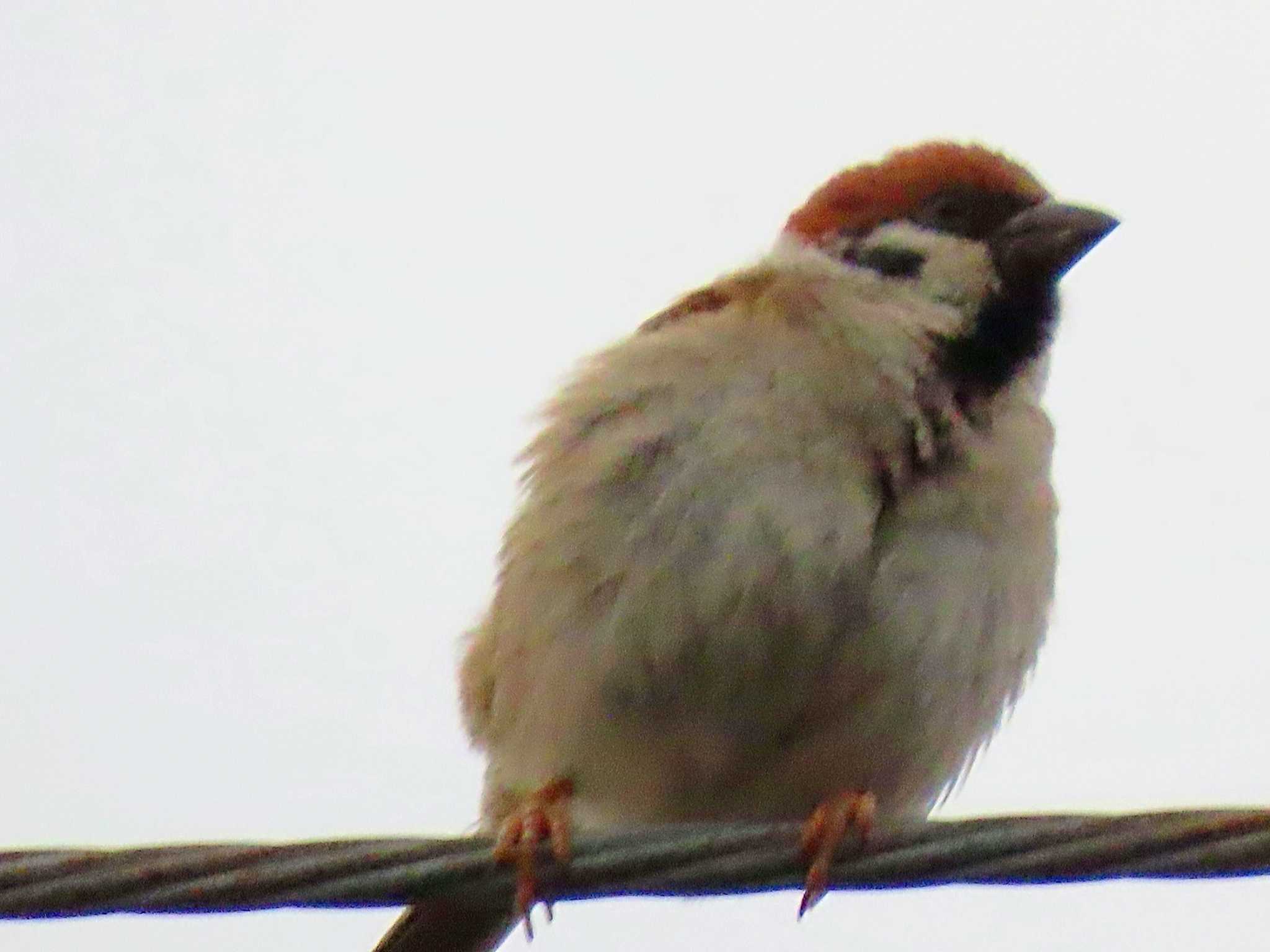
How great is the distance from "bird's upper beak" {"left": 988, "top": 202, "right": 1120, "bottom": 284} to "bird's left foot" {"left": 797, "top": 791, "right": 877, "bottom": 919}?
3.70 ft

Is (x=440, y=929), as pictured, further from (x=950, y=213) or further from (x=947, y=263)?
(x=950, y=213)

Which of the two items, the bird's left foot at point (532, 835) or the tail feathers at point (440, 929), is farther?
the tail feathers at point (440, 929)

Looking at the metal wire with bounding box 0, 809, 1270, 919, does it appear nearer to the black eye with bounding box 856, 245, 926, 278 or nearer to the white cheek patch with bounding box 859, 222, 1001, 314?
the white cheek patch with bounding box 859, 222, 1001, 314

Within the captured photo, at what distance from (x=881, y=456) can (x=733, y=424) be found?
9.2 inches

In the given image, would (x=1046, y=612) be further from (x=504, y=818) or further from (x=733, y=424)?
(x=504, y=818)

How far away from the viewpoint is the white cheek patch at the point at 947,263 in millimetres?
3572

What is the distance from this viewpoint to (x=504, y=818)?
143 inches

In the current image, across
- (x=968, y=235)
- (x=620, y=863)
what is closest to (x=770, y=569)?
(x=620, y=863)

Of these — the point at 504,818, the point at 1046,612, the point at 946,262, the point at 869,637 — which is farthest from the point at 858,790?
the point at 946,262

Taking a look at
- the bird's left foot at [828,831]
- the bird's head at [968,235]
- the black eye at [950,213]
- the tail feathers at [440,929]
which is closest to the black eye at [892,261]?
the bird's head at [968,235]

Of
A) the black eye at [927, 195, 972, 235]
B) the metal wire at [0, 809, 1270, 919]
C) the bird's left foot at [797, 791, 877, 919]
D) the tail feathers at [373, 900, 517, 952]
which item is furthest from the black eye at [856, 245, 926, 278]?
the metal wire at [0, 809, 1270, 919]

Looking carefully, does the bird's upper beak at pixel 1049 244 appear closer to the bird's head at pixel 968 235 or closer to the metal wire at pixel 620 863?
the bird's head at pixel 968 235

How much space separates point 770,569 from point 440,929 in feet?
2.89

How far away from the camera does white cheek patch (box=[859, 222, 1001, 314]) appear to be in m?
3.57
